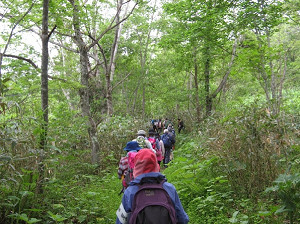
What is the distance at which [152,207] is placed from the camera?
2.34 metres

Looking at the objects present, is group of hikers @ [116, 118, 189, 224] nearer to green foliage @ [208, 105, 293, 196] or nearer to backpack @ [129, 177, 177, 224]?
backpack @ [129, 177, 177, 224]

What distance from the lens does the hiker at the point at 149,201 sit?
91.6 inches

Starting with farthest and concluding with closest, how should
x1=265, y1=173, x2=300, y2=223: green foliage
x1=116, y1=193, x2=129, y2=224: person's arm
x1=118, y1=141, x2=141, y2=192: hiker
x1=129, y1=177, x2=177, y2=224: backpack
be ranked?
x1=118, y1=141, x2=141, y2=192: hiker
x1=265, y1=173, x2=300, y2=223: green foliage
x1=116, y1=193, x2=129, y2=224: person's arm
x1=129, y1=177, x2=177, y2=224: backpack

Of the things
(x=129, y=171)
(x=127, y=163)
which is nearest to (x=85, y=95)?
(x=127, y=163)

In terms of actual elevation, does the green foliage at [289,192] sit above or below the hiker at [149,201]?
below

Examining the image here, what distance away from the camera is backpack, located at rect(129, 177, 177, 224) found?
232cm

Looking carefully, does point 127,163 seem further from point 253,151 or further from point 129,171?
point 253,151

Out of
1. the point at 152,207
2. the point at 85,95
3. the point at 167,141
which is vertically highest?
the point at 85,95

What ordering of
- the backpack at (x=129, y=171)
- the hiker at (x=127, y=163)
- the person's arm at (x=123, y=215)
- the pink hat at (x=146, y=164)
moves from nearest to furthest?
1. the person's arm at (x=123, y=215)
2. the pink hat at (x=146, y=164)
3. the backpack at (x=129, y=171)
4. the hiker at (x=127, y=163)

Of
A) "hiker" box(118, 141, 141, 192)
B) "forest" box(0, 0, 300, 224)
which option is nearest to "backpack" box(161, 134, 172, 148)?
"forest" box(0, 0, 300, 224)

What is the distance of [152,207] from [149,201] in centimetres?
6

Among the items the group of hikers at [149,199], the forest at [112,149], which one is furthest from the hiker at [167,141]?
the group of hikers at [149,199]

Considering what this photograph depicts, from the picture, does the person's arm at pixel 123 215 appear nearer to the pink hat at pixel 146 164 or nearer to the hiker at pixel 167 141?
the pink hat at pixel 146 164

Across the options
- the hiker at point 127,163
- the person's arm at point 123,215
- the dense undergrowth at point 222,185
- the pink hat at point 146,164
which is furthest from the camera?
the hiker at point 127,163
